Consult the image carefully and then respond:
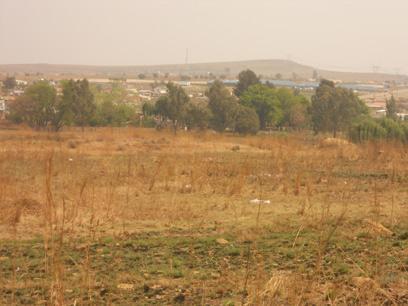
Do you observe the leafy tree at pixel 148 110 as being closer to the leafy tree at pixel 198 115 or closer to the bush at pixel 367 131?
the leafy tree at pixel 198 115

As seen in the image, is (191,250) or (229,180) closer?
(191,250)

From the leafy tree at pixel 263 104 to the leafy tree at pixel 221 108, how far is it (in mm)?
2665

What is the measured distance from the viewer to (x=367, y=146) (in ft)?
56.7

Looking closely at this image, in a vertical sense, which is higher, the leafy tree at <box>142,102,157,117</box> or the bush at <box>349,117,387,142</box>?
the bush at <box>349,117,387,142</box>

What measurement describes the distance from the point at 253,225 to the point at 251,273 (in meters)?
2.35

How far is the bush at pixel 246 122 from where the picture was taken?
29.0 m

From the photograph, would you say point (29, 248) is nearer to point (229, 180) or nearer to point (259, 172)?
point (229, 180)

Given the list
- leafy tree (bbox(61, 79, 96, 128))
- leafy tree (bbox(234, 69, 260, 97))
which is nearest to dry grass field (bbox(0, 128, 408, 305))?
leafy tree (bbox(61, 79, 96, 128))

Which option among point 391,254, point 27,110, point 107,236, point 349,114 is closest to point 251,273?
point 391,254

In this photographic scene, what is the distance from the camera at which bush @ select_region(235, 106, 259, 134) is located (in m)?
29.0

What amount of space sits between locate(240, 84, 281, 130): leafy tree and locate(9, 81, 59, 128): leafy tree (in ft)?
39.6

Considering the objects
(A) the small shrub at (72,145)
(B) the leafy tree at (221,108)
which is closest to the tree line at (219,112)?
(B) the leafy tree at (221,108)

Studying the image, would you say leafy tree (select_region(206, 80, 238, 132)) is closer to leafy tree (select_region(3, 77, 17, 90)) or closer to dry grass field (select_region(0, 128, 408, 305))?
dry grass field (select_region(0, 128, 408, 305))

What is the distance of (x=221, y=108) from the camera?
30094mm
